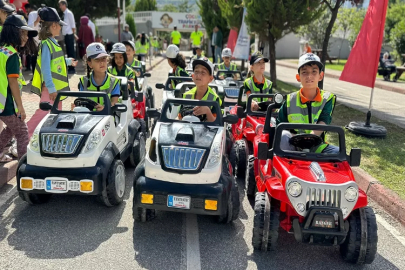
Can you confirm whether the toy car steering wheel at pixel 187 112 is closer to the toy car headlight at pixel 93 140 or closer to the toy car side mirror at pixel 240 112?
the toy car side mirror at pixel 240 112

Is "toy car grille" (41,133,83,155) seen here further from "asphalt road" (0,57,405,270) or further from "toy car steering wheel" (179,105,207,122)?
"toy car steering wheel" (179,105,207,122)

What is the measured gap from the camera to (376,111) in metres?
11.7

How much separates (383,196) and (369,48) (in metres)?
3.95

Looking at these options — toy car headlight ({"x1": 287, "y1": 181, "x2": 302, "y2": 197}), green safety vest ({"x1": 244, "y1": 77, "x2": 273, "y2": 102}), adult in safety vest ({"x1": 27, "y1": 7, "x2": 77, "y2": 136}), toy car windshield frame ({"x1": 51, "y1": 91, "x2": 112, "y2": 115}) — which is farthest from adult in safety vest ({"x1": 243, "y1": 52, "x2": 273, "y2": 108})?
toy car headlight ({"x1": 287, "y1": 181, "x2": 302, "y2": 197})

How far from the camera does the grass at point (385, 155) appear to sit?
5616 millimetres

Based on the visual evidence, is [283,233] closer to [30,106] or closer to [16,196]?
[16,196]

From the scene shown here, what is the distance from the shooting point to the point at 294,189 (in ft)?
11.3

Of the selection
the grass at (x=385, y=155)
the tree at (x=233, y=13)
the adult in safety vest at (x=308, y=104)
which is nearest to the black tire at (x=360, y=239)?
the adult in safety vest at (x=308, y=104)

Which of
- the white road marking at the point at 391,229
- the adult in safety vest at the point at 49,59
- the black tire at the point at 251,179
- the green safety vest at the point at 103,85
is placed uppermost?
the adult in safety vest at the point at 49,59

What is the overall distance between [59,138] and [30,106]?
210 inches

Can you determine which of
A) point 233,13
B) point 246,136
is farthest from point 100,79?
point 233,13

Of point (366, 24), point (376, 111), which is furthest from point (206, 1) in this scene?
point (366, 24)

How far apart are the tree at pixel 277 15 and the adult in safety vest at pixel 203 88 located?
9103 millimetres

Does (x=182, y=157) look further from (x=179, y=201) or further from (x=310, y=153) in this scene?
(x=310, y=153)
